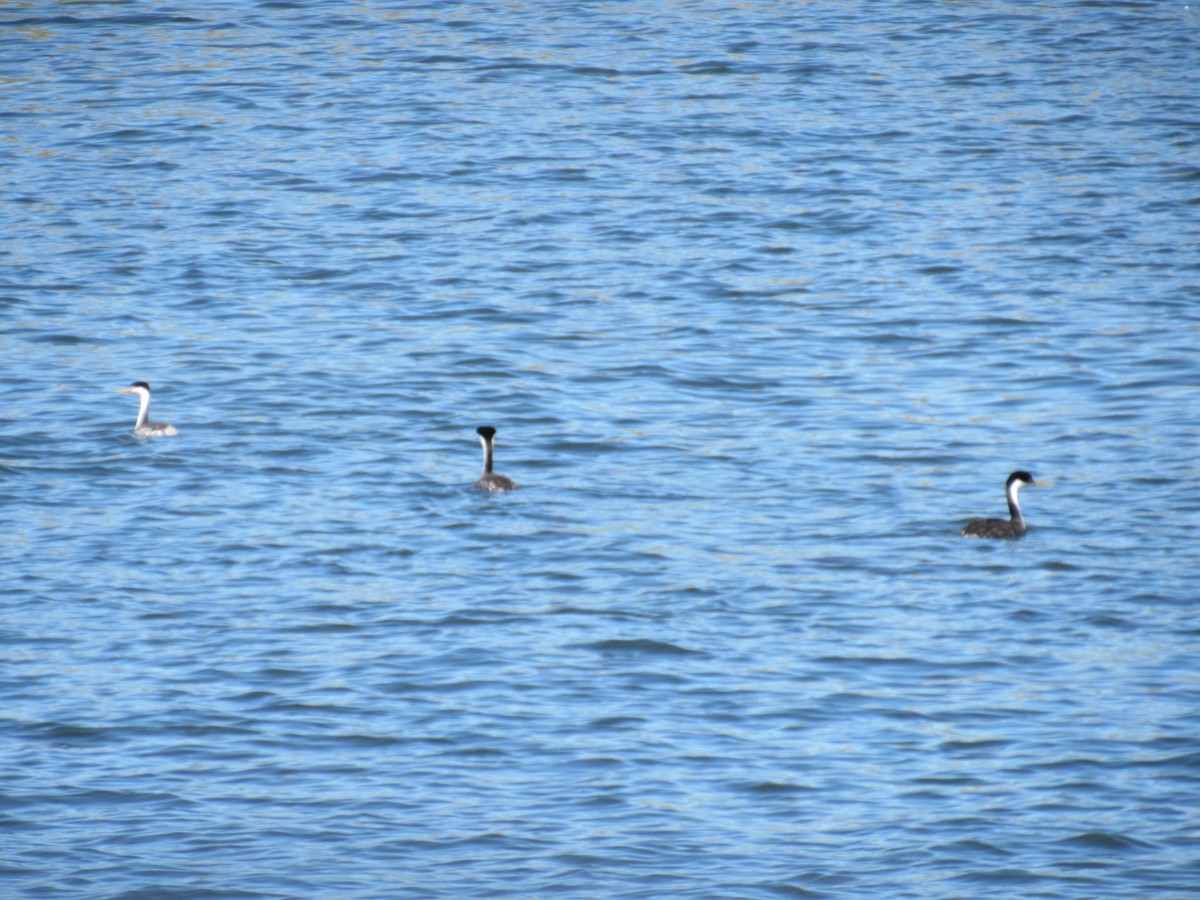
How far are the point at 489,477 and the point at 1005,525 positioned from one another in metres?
5.00

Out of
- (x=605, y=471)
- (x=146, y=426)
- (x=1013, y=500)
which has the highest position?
(x=146, y=426)

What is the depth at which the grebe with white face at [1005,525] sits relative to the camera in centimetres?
1667

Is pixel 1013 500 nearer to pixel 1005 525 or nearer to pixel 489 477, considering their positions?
pixel 1005 525

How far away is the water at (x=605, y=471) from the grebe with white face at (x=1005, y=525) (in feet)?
0.51

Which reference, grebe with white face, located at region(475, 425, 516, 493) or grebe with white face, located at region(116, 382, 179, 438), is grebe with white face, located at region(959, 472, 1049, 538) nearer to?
grebe with white face, located at region(475, 425, 516, 493)

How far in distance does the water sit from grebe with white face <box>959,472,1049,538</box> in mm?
154

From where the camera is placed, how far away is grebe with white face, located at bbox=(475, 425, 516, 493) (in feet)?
60.4

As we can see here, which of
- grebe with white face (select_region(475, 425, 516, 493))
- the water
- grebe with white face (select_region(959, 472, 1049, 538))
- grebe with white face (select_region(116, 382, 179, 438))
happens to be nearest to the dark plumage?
grebe with white face (select_region(959, 472, 1049, 538))

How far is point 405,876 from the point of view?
10.9 m

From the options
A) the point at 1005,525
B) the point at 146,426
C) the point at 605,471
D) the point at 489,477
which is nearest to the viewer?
the point at 1005,525

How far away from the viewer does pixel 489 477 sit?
18.5 meters

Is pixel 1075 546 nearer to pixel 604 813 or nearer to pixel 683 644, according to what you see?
pixel 683 644

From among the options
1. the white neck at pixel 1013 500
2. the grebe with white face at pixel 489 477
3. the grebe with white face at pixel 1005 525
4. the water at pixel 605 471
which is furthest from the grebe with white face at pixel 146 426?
the white neck at pixel 1013 500

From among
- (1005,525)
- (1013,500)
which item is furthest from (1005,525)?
(1013,500)
